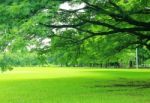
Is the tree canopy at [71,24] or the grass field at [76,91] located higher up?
the tree canopy at [71,24]

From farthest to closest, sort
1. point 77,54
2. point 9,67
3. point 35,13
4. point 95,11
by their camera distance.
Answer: point 77,54
point 95,11
point 35,13
point 9,67

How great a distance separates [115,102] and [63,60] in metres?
22.1

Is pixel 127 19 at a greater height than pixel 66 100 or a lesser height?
greater

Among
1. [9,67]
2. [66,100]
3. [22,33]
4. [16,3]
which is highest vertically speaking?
[16,3]

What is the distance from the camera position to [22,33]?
627 inches

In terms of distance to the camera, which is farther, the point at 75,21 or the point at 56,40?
the point at 56,40

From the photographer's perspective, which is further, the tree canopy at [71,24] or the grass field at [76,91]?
the grass field at [76,91]

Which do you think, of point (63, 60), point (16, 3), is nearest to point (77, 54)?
point (63, 60)

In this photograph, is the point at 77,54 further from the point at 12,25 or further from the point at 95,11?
the point at 12,25

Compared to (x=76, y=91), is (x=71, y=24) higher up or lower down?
higher up

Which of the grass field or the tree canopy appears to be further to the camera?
the grass field

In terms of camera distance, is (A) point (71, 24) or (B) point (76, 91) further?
(A) point (71, 24)

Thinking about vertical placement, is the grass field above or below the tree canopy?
below

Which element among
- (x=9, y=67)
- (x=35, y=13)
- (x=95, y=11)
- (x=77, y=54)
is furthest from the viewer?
(x=77, y=54)
